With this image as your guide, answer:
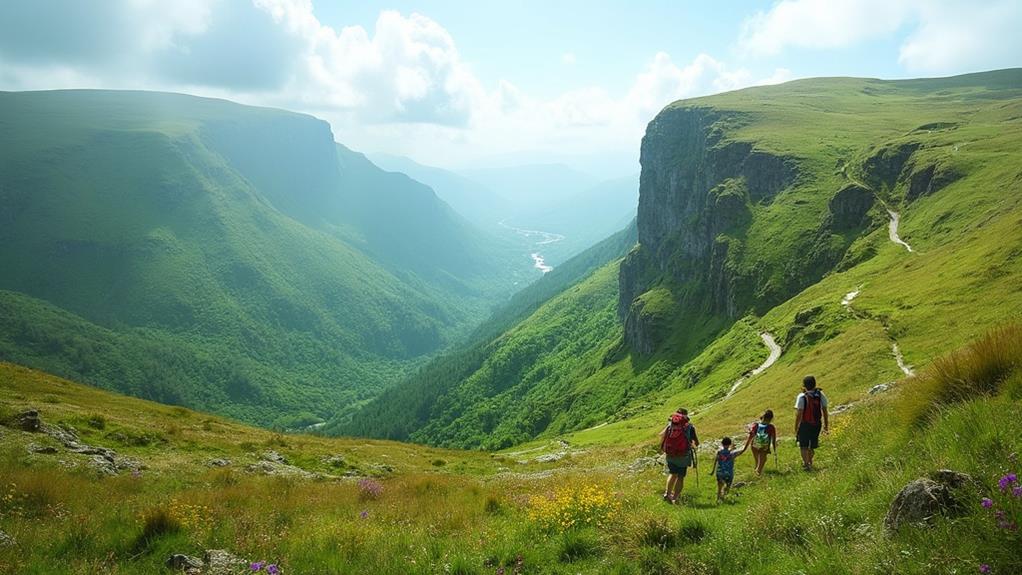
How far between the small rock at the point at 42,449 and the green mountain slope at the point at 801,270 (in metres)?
39.3

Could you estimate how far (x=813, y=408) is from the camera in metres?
17.4

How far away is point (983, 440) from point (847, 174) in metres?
141

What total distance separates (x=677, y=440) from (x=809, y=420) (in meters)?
5.19

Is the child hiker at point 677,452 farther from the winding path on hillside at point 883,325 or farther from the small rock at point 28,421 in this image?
the small rock at point 28,421

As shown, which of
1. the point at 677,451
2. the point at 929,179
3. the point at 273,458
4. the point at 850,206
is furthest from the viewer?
the point at 850,206

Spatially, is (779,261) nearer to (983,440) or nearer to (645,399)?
(645,399)

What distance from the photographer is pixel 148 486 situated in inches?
738

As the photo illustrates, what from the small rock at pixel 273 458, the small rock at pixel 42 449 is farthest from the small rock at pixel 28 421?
the small rock at pixel 273 458

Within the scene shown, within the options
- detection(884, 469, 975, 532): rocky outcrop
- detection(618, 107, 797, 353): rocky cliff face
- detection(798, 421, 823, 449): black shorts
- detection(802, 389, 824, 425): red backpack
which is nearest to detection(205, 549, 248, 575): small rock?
detection(884, 469, 975, 532): rocky outcrop

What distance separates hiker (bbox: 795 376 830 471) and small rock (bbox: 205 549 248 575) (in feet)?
54.2

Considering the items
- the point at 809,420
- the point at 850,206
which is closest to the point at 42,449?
the point at 809,420

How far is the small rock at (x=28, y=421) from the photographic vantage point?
2294cm

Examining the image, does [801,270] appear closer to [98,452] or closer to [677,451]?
[677,451]

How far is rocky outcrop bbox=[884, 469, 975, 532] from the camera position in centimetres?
691
